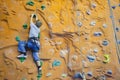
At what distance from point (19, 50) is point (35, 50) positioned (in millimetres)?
168

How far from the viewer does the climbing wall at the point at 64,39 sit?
240 cm

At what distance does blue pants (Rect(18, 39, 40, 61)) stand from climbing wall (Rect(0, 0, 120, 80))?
5 cm

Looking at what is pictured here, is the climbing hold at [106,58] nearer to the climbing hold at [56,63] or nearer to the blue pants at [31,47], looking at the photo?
the climbing hold at [56,63]

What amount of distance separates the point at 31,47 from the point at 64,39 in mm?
414

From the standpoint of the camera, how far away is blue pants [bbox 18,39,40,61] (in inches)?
93.9

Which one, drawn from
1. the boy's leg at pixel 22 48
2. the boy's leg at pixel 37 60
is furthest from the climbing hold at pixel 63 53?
the boy's leg at pixel 22 48

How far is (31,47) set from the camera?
241 cm

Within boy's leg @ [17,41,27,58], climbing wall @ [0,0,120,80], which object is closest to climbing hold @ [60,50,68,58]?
climbing wall @ [0,0,120,80]

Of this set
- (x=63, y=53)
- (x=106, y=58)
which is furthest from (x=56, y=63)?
(x=106, y=58)

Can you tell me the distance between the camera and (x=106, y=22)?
2.75 metres

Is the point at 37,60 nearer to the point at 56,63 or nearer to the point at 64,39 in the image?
the point at 56,63

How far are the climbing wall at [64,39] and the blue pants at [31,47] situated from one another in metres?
0.05

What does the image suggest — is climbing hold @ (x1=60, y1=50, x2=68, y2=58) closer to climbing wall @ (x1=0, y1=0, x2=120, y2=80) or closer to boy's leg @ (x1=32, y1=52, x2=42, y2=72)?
climbing wall @ (x1=0, y1=0, x2=120, y2=80)

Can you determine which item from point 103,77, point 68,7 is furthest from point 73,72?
point 68,7
